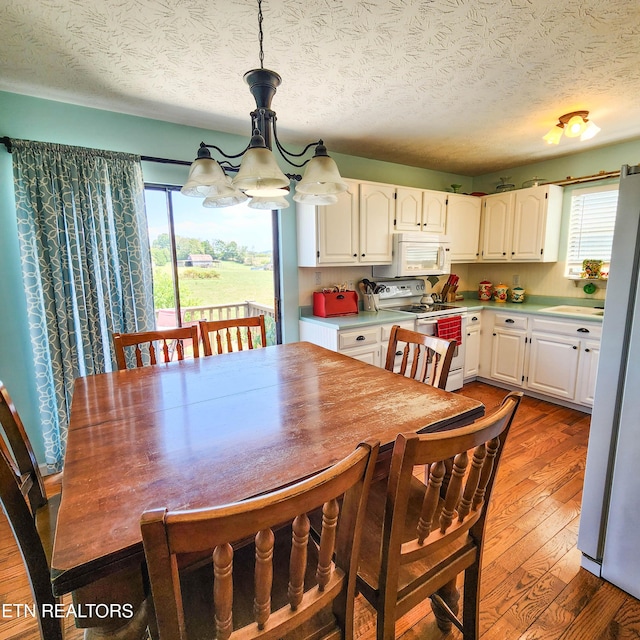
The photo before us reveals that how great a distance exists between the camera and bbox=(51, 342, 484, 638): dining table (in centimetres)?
74

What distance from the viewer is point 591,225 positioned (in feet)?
11.5

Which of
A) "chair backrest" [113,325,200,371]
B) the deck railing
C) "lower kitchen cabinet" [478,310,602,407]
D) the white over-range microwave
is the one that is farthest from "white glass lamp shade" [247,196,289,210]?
"lower kitchen cabinet" [478,310,602,407]

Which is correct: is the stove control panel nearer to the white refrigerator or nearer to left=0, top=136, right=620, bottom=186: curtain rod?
left=0, top=136, right=620, bottom=186: curtain rod

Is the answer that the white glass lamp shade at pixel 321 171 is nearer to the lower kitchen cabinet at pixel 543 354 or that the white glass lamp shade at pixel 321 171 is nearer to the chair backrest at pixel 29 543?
the chair backrest at pixel 29 543

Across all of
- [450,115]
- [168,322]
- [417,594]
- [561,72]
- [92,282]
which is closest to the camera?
[417,594]

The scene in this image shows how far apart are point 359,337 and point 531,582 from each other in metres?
1.88

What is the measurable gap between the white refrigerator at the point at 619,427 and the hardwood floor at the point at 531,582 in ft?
0.45

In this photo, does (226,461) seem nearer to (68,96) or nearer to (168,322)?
(168,322)

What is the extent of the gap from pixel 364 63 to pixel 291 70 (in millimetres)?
398

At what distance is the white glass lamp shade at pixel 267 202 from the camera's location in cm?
165

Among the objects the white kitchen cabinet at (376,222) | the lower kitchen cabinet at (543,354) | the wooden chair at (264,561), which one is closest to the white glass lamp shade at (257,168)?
the wooden chair at (264,561)

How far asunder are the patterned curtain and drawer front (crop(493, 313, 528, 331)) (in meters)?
3.46

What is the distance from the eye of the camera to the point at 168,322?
2.84 metres

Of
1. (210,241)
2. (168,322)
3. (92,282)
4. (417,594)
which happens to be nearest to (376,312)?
(210,241)
